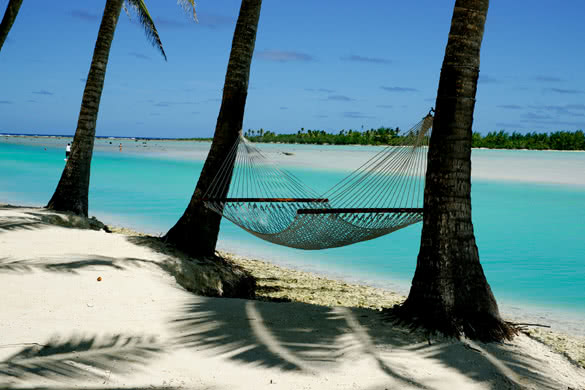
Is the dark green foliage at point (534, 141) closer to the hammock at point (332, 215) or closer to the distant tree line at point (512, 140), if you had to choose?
the distant tree line at point (512, 140)

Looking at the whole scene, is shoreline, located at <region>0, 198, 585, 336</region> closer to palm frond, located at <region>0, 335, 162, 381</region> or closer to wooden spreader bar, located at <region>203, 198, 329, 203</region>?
wooden spreader bar, located at <region>203, 198, 329, 203</region>

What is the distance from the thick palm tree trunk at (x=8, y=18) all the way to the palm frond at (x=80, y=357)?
252 inches

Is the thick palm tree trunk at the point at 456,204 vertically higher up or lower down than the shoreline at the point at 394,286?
higher up

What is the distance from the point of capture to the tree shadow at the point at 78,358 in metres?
2.11

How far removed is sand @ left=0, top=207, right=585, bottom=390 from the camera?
2232 millimetres

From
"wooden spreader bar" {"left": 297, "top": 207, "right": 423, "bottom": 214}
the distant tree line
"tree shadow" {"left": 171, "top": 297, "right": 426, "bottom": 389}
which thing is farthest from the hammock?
the distant tree line

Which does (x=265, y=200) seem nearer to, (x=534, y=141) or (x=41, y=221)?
(x=41, y=221)

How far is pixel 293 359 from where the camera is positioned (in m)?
2.45

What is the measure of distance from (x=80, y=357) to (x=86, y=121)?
4.81m

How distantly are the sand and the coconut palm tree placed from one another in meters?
2.85

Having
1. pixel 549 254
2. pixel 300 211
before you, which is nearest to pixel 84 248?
pixel 300 211

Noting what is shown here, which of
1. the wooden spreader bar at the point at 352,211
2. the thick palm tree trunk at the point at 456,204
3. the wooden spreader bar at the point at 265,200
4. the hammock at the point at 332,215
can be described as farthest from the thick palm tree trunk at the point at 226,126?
the thick palm tree trunk at the point at 456,204

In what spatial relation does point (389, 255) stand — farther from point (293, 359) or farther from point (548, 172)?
point (548, 172)

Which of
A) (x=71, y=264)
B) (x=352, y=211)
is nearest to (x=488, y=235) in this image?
(x=352, y=211)
